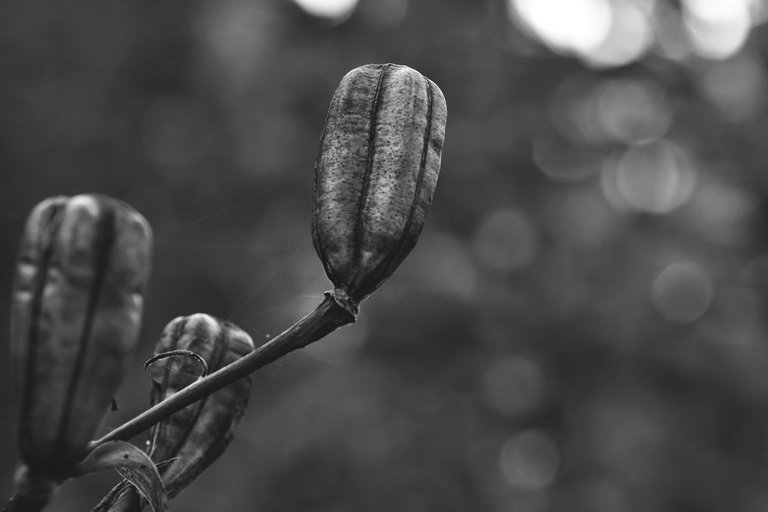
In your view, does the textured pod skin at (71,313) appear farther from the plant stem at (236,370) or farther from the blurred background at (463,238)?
the blurred background at (463,238)

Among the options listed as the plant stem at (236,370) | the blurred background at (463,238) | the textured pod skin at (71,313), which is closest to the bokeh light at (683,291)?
the blurred background at (463,238)

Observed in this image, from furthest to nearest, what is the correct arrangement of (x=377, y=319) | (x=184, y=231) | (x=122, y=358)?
(x=184, y=231) → (x=377, y=319) → (x=122, y=358)

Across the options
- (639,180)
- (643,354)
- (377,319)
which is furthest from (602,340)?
(639,180)

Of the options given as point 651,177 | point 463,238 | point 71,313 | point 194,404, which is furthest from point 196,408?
point 651,177

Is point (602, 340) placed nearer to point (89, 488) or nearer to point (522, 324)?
point (522, 324)

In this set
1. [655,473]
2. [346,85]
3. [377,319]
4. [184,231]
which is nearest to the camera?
[346,85]

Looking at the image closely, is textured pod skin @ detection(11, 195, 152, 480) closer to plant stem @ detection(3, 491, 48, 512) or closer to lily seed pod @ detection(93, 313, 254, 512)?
plant stem @ detection(3, 491, 48, 512)

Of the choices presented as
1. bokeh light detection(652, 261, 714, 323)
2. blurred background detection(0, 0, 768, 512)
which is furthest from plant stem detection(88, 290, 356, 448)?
bokeh light detection(652, 261, 714, 323)
